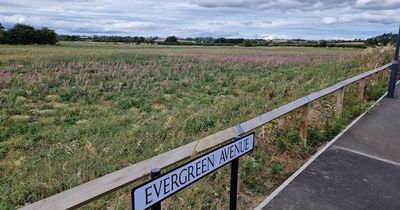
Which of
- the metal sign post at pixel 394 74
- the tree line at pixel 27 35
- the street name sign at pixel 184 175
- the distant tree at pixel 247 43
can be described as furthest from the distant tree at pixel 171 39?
the street name sign at pixel 184 175

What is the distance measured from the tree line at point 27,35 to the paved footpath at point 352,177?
3507 inches

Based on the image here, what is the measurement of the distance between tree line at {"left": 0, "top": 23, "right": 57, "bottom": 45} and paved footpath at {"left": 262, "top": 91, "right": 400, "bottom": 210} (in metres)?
89.1

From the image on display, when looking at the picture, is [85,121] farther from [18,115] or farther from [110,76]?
[110,76]

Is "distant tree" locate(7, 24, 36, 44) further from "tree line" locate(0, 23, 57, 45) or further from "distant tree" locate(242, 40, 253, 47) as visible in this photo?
"distant tree" locate(242, 40, 253, 47)

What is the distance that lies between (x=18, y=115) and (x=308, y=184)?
9427 mm

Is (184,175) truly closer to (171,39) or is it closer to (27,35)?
(27,35)

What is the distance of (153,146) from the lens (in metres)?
6.40

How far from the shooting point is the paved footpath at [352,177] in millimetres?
4074

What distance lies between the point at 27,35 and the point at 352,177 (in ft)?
298

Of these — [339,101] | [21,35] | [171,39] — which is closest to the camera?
[339,101]

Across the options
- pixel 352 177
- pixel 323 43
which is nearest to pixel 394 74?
pixel 352 177

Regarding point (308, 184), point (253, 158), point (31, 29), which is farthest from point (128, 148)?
point (31, 29)

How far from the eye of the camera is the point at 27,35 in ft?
275

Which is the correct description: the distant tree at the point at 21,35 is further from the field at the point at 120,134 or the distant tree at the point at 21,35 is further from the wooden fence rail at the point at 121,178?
the wooden fence rail at the point at 121,178
